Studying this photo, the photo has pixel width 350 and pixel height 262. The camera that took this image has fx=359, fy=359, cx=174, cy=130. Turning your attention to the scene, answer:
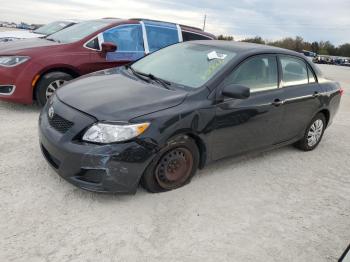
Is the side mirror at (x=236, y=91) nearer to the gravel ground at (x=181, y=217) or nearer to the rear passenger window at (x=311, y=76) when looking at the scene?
the gravel ground at (x=181, y=217)

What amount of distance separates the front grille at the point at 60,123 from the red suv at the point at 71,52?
2.41m

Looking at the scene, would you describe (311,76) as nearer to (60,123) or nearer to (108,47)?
(108,47)

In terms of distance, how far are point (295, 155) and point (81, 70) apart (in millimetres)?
3728

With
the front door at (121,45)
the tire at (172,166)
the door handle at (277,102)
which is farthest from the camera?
the front door at (121,45)

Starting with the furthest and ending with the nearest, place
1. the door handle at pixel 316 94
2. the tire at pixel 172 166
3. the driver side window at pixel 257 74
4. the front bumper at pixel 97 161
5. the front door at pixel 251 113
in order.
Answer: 1. the door handle at pixel 316 94
2. the driver side window at pixel 257 74
3. the front door at pixel 251 113
4. the tire at pixel 172 166
5. the front bumper at pixel 97 161

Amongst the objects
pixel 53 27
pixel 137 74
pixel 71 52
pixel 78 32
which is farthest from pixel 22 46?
pixel 53 27

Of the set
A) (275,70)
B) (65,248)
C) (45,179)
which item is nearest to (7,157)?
(45,179)

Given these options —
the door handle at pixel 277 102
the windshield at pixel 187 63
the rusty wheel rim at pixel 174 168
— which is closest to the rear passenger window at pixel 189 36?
the windshield at pixel 187 63

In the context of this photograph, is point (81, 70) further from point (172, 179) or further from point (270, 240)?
point (270, 240)

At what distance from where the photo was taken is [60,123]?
11.2 ft

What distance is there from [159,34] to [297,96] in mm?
3378

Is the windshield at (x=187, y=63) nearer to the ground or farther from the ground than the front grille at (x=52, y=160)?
farther from the ground

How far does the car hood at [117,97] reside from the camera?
10.8ft

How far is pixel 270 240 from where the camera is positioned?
3131mm
